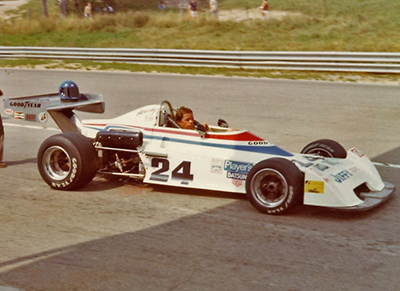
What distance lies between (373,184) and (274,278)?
2618 mm

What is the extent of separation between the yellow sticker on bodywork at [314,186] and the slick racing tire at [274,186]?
64mm

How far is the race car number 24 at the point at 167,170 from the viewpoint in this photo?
7.62 m

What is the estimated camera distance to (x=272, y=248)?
19.8ft

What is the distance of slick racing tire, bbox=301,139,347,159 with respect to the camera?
8047mm

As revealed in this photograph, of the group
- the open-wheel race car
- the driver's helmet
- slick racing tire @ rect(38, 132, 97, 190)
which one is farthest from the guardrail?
slick racing tire @ rect(38, 132, 97, 190)

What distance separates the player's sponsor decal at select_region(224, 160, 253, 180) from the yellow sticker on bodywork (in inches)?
30.8

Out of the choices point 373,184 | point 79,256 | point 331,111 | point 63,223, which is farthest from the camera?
point 331,111

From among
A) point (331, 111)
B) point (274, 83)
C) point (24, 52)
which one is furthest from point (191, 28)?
point (331, 111)

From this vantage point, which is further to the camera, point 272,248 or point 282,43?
point 282,43

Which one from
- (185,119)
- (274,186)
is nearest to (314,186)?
(274,186)

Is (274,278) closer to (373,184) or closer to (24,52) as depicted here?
(373,184)

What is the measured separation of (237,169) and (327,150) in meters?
1.40

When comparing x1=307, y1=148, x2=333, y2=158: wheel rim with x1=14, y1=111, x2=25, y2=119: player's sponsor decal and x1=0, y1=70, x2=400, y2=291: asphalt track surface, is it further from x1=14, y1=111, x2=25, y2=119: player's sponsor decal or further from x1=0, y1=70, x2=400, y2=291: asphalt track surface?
x1=14, y1=111, x2=25, y2=119: player's sponsor decal

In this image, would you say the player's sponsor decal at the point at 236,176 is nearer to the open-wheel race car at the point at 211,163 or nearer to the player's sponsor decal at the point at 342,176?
the open-wheel race car at the point at 211,163
